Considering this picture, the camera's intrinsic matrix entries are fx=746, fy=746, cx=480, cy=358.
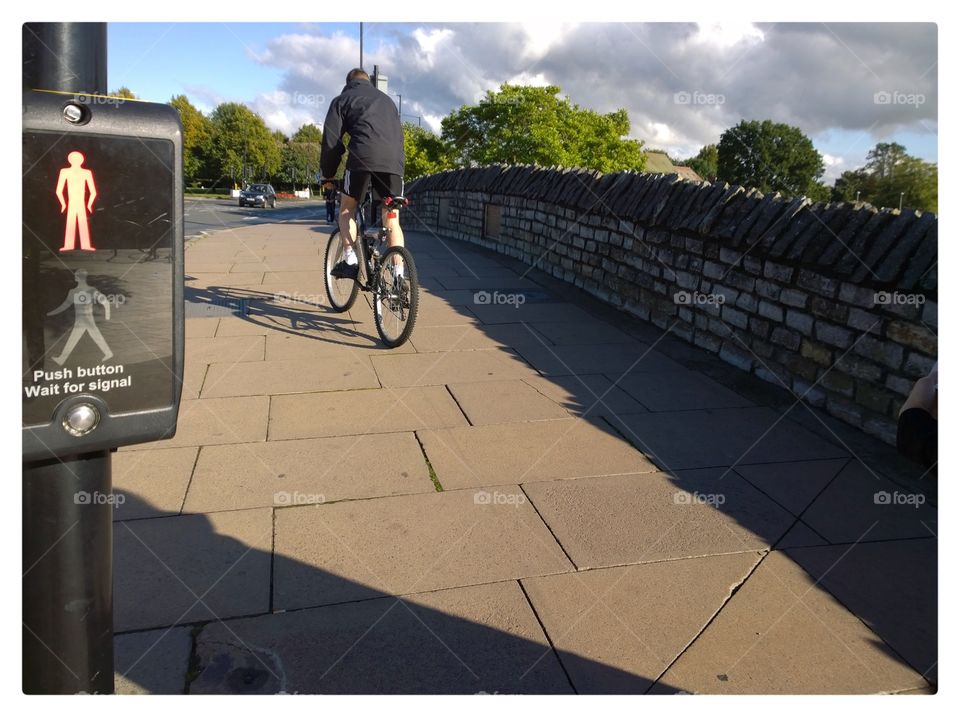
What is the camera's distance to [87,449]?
1.30 meters

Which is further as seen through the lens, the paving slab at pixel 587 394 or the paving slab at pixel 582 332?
the paving slab at pixel 582 332

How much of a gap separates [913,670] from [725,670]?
1.92 ft

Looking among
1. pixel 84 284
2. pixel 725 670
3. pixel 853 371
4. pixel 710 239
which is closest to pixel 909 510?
pixel 853 371

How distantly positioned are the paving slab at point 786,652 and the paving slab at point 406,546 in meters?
0.64

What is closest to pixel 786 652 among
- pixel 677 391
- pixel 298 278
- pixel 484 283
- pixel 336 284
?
pixel 677 391

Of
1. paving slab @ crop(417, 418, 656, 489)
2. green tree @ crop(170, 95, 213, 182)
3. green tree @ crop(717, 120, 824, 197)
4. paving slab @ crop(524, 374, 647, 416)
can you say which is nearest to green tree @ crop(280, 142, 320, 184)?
green tree @ crop(170, 95, 213, 182)

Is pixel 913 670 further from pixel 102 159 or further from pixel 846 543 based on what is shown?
pixel 102 159

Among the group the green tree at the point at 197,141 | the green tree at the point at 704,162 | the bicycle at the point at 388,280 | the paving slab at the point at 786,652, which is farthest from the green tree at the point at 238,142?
the paving slab at the point at 786,652

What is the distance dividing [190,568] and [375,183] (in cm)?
390

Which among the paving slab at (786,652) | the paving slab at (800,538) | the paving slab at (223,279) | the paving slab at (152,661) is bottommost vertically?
the paving slab at (152,661)

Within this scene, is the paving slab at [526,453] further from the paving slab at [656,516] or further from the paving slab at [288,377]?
the paving slab at [288,377]

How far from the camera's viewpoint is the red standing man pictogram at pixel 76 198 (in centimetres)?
121

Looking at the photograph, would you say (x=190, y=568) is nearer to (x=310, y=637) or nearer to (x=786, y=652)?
(x=310, y=637)

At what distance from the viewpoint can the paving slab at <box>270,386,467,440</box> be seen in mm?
4242
